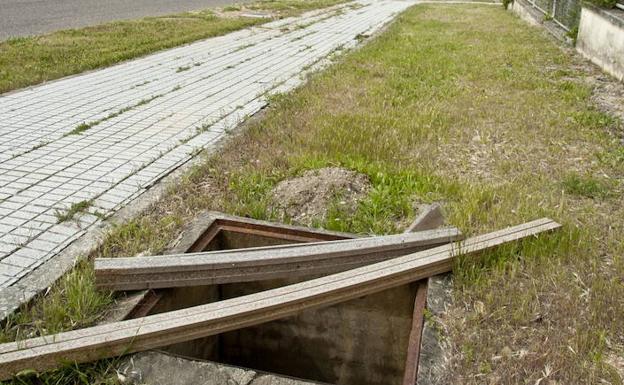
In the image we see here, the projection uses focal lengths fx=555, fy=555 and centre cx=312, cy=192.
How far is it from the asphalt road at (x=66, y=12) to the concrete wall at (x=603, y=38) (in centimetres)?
1109

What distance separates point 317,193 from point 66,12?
14143 millimetres

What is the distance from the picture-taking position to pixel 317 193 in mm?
4070

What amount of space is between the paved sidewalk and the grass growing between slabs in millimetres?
402

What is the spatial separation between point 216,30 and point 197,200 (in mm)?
10228

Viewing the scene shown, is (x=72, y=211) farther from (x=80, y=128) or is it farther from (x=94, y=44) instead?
(x=94, y=44)

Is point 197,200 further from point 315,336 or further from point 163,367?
point 163,367

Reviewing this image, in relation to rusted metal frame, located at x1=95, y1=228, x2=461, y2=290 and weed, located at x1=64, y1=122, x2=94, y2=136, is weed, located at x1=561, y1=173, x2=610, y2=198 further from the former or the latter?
weed, located at x1=64, y1=122, x2=94, y2=136

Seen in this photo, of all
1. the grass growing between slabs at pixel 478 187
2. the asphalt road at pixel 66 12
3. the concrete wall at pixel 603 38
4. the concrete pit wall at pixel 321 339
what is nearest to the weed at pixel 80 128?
the grass growing between slabs at pixel 478 187

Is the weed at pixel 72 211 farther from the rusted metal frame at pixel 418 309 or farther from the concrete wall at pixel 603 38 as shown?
the concrete wall at pixel 603 38

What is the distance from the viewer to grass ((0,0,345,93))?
834 cm

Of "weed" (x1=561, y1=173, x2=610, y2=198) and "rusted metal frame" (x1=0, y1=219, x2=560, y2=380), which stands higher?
"rusted metal frame" (x1=0, y1=219, x2=560, y2=380)

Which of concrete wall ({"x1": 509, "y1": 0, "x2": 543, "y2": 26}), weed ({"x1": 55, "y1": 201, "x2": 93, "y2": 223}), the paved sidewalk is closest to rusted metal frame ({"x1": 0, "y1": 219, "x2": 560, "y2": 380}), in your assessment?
the paved sidewalk

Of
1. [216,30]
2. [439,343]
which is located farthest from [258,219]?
[216,30]

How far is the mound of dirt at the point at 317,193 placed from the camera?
389cm
